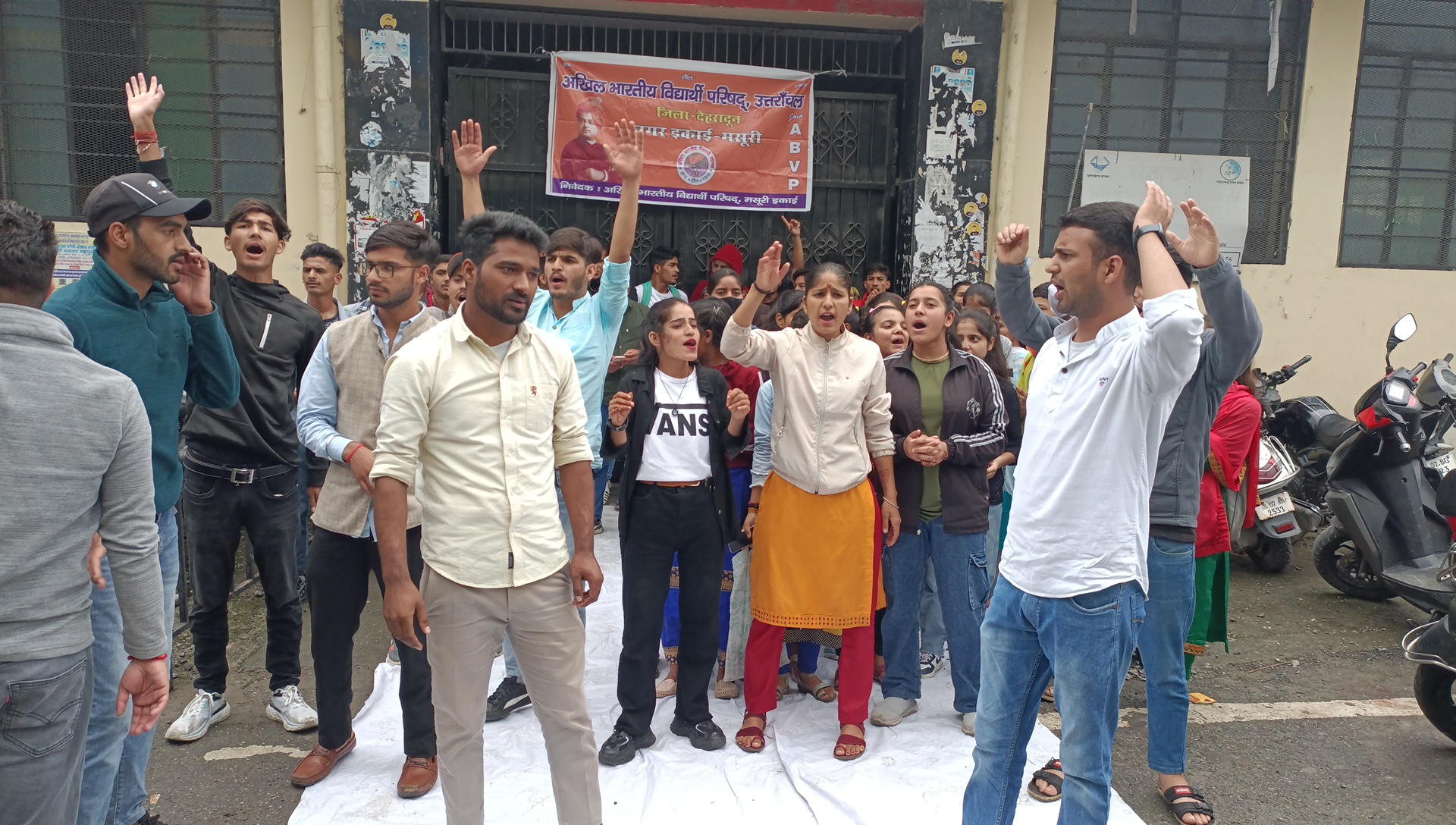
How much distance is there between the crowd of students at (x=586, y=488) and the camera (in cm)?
221

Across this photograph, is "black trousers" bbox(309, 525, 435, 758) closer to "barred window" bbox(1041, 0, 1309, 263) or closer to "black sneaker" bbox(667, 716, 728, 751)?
"black sneaker" bbox(667, 716, 728, 751)

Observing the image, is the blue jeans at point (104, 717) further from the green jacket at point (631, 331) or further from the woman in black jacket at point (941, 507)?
the green jacket at point (631, 331)

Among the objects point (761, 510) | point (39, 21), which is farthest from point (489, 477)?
point (39, 21)

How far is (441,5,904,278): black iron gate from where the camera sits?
8.32m

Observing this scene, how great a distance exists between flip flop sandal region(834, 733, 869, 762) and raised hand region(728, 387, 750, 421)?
4.49 feet

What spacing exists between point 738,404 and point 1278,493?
4.23 metres

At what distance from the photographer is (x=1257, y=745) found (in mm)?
4180

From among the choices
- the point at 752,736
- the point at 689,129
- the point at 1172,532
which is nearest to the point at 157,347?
the point at 752,736

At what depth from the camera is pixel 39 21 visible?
769cm

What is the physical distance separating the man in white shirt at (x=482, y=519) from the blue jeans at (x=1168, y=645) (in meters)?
1.99

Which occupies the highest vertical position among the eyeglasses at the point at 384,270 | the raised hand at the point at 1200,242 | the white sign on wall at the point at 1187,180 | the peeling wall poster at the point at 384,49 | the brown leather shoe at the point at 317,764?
the peeling wall poster at the point at 384,49

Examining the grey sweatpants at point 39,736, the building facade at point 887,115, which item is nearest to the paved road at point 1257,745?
the grey sweatpants at point 39,736

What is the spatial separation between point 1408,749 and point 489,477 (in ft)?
13.4

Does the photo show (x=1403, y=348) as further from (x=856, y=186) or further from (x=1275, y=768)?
(x=1275, y=768)
